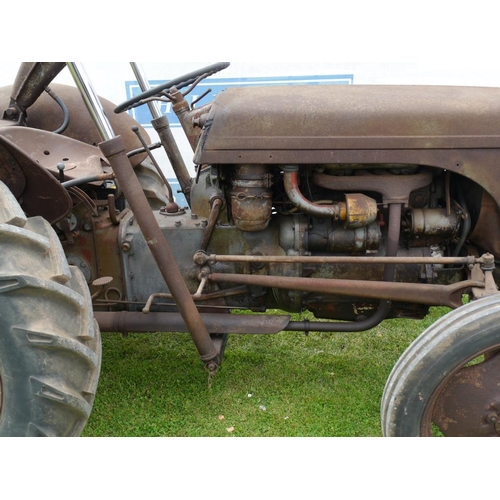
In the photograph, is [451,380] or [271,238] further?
[271,238]

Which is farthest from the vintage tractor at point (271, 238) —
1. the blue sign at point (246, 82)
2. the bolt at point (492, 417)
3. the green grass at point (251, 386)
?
the blue sign at point (246, 82)

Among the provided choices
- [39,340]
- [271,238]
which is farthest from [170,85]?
[39,340]

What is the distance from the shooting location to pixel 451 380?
1.70 m

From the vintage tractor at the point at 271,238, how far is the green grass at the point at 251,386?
14.3 inches

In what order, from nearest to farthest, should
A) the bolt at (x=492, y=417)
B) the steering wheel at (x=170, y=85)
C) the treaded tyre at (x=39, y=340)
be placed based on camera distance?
the treaded tyre at (x=39, y=340), the bolt at (x=492, y=417), the steering wheel at (x=170, y=85)

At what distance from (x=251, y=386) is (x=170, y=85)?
1.39 metres

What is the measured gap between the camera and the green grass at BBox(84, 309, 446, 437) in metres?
2.18

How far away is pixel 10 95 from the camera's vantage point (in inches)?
100

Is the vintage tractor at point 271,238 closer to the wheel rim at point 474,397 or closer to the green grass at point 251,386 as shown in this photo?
the wheel rim at point 474,397

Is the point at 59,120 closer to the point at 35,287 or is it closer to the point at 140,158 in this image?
the point at 140,158

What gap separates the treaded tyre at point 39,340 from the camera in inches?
59.4

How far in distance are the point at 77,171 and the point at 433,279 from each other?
60.4 inches

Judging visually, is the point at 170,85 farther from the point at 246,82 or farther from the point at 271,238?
the point at 246,82

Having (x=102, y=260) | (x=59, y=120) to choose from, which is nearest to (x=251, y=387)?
(x=102, y=260)
